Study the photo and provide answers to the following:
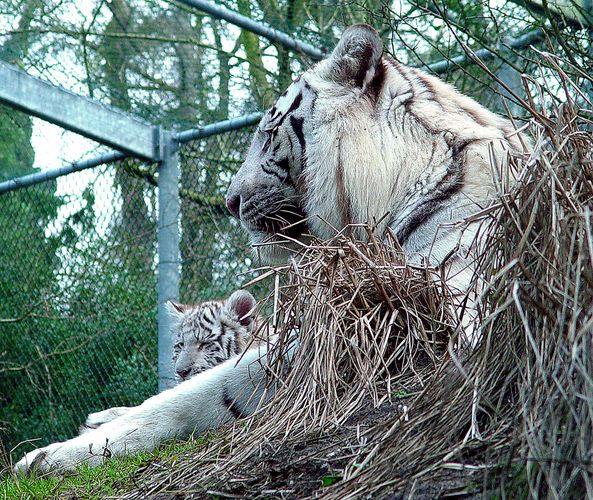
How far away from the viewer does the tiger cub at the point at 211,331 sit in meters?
4.57

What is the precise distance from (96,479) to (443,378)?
109cm

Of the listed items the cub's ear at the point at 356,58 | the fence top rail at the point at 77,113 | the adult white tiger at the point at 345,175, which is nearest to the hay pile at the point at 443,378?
the adult white tiger at the point at 345,175

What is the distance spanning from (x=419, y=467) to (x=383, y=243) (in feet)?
3.97

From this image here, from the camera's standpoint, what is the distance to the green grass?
227 cm

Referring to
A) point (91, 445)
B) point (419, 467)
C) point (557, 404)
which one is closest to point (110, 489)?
point (91, 445)

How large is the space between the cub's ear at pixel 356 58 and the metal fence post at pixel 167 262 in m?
1.88

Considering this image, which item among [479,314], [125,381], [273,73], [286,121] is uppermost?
[273,73]

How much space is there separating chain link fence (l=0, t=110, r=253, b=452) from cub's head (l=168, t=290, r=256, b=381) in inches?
11.3

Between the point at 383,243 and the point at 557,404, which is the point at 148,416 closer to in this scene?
the point at 383,243

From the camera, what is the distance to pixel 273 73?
4895 mm

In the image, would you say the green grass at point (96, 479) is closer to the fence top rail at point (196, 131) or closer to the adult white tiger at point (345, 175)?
the adult white tiger at point (345, 175)

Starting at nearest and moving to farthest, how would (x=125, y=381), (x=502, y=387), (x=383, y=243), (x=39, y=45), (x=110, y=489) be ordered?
(x=502, y=387) < (x=110, y=489) < (x=383, y=243) < (x=39, y=45) < (x=125, y=381)

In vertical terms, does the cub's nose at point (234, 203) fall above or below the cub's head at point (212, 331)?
above

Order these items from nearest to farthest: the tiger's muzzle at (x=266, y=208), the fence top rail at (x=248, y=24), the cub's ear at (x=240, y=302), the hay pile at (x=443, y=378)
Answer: the hay pile at (x=443, y=378), the tiger's muzzle at (x=266, y=208), the fence top rail at (x=248, y=24), the cub's ear at (x=240, y=302)
